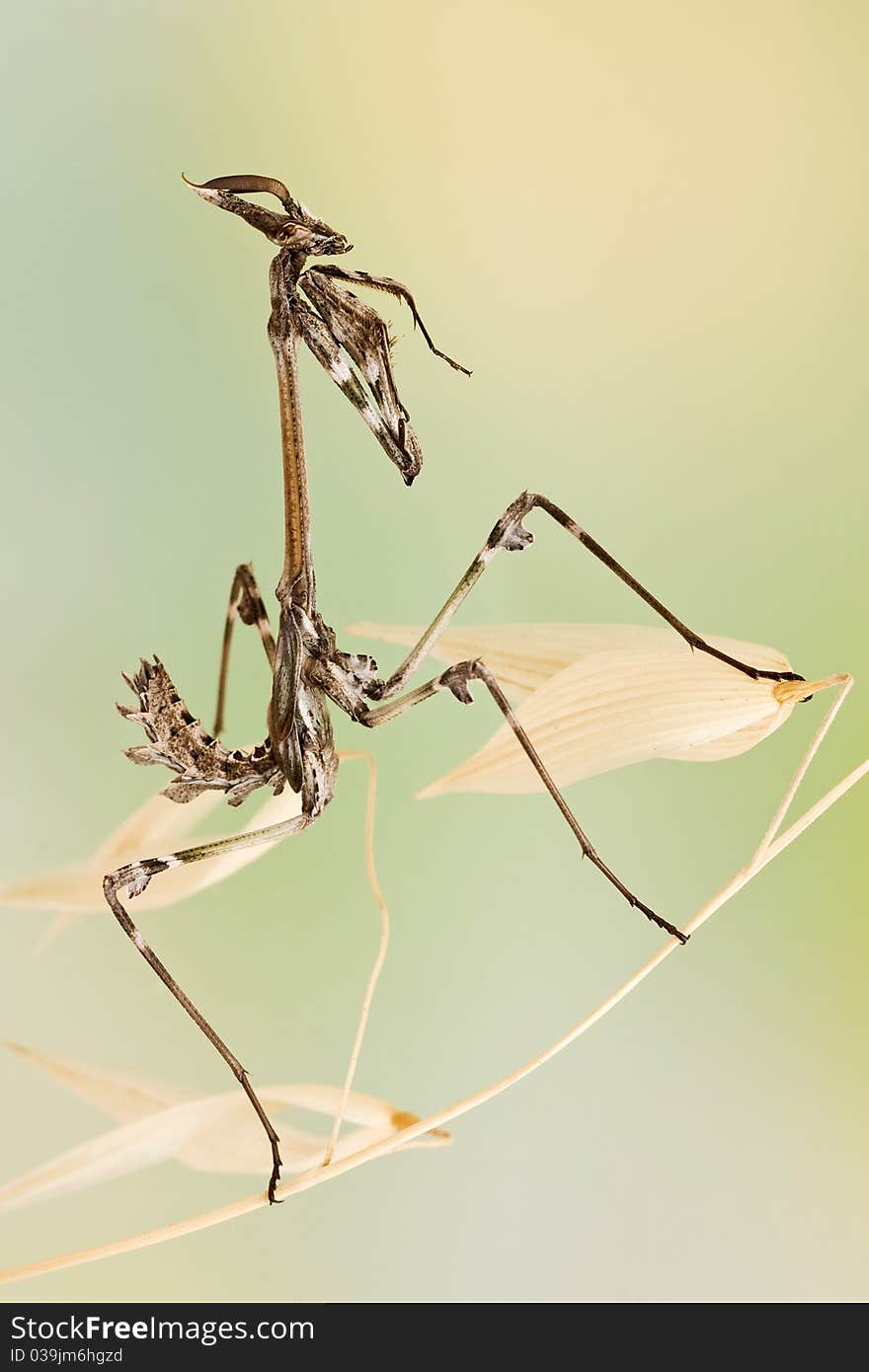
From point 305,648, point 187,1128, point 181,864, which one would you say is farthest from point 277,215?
point 187,1128

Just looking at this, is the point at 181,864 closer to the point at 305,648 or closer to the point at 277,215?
the point at 305,648

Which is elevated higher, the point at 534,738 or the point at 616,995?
the point at 534,738

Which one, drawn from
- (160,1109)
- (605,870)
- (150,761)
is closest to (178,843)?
(150,761)

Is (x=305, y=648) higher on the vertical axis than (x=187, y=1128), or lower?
higher

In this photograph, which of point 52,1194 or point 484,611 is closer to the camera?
point 52,1194

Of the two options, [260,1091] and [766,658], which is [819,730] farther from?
[260,1091]
